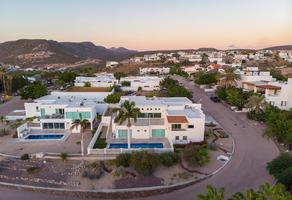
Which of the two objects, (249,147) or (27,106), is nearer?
(249,147)

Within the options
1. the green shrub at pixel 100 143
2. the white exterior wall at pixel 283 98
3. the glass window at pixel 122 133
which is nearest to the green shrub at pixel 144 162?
the green shrub at pixel 100 143

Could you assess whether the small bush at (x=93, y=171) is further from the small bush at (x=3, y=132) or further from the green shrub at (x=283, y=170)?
the small bush at (x=3, y=132)

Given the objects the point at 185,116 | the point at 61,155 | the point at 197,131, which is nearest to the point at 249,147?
the point at 197,131

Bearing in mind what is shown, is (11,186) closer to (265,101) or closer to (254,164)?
(254,164)

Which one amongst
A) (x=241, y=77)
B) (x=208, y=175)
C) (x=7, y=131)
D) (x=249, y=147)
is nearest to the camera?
(x=208, y=175)

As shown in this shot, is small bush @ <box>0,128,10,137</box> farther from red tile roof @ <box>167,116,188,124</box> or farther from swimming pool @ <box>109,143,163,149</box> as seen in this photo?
red tile roof @ <box>167,116,188,124</box>

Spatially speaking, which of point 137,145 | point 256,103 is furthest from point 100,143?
point 256,103

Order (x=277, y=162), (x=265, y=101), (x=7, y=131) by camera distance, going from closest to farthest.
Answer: (x=277, y=162), (x=7, y=131), (x=265, y=101)

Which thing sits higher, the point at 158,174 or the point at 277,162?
the point at 277,162
